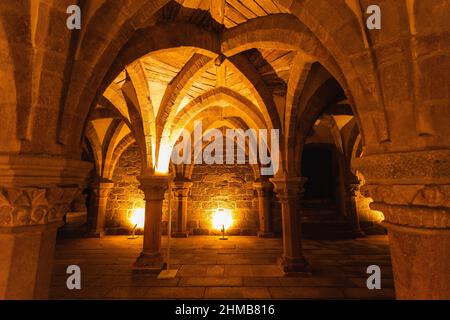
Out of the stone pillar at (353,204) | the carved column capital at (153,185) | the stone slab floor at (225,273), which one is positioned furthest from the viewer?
the stone pillar at (353,204)

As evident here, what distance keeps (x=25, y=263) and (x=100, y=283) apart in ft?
10.3

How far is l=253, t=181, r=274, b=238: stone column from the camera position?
8.49m

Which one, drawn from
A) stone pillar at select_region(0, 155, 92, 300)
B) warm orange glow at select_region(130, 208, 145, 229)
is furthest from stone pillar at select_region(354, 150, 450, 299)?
warm orange glow at select_region(130, 208, 145, 229)

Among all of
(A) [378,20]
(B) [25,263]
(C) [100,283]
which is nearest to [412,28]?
(A) [378,20]

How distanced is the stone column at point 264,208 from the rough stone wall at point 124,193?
488 centimetres

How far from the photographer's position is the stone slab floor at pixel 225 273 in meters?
3.56

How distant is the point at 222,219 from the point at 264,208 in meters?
1.78

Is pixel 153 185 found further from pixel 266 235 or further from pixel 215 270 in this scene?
pixel 266 235

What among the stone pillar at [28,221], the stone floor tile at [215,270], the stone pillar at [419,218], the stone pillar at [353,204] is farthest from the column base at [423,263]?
the stone pillar at [353,204]

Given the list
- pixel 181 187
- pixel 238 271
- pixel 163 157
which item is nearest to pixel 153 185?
pixel 163 157

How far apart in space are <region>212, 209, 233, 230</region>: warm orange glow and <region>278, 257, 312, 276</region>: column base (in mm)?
4606

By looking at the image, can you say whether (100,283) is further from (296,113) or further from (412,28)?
(412,28)

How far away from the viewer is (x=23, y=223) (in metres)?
1.45

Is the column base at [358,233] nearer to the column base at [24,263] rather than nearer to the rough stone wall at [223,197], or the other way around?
the rough stone wall at [223,197]
